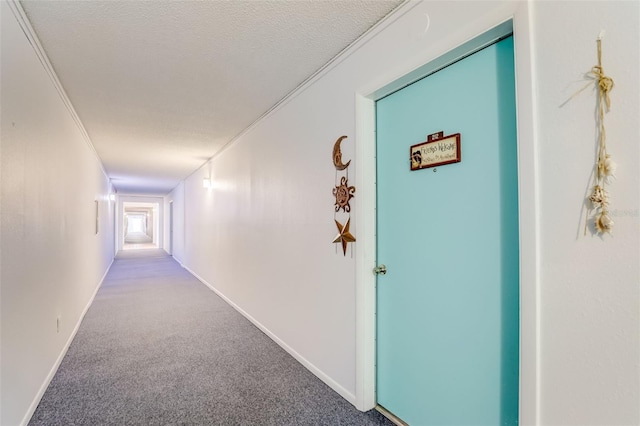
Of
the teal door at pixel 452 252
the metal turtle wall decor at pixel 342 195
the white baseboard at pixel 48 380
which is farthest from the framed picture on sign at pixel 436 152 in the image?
the white baseboard at pixel 48 380

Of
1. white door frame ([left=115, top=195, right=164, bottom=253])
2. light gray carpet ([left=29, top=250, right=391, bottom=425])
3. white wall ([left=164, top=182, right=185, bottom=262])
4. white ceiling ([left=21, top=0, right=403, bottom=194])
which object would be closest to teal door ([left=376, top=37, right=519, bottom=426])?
light gray carpet ([left=29, top=250, right=391, bottom=425])

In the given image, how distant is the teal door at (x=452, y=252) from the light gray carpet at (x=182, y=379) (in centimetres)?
52

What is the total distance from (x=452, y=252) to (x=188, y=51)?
2.13 meters

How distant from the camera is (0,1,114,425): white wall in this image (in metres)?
1.54

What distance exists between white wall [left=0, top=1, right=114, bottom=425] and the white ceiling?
26cm

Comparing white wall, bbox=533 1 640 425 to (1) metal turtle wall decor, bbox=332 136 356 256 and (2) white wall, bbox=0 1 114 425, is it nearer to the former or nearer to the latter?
(1) metal turtle wall decor, bbox=332 136 356 256

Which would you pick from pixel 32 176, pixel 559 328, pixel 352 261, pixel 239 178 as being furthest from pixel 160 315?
pixel 559 328

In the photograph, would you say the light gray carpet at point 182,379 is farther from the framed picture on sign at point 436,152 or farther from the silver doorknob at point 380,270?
the framed picture on sign at point 436,152

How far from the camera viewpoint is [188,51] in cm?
206

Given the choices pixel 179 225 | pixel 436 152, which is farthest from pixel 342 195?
pixel 179 225

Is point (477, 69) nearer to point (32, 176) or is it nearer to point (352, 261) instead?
point (352, 261)

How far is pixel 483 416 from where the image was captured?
4.52ft

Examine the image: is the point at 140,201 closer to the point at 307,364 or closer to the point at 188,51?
the point at 188,51

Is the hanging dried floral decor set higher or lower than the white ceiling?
lower
